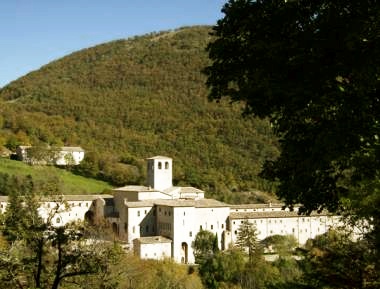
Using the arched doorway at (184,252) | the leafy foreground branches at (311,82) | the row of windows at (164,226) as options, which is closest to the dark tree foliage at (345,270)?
the leafy foreground branches at (311,82)

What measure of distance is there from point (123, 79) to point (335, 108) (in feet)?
474

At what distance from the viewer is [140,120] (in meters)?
118

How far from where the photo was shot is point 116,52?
186375 mm

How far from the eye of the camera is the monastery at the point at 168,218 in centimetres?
5166

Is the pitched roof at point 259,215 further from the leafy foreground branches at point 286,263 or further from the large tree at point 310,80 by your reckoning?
the large tree at point 310,80

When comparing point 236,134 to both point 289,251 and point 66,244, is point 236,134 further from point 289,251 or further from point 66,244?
point 66,244

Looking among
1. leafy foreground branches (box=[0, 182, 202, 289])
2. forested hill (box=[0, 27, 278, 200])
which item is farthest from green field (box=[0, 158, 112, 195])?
leafy foreground branches (box=[0, 182, 202, 289])

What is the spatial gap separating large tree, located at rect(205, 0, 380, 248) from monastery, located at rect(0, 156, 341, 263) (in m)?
39.8

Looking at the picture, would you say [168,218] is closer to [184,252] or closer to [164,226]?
[164,226]

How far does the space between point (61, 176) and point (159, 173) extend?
1697 centimetres

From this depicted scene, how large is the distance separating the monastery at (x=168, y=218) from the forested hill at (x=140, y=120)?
19.0 metres

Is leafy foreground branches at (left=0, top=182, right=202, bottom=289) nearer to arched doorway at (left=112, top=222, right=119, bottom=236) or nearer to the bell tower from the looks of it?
arched doorway at (left=112, top=222, right=119, bottom=236)

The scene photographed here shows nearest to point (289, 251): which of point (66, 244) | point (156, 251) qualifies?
point (156, 251)

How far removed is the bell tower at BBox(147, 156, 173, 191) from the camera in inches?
2451
